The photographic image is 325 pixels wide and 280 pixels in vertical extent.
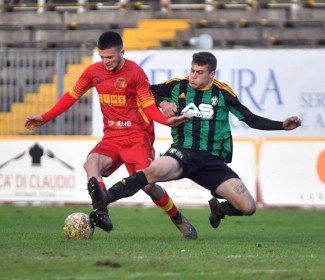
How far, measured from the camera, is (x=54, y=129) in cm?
1822

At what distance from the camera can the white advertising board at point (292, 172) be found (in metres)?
16.2

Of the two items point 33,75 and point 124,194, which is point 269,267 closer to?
point 124,194

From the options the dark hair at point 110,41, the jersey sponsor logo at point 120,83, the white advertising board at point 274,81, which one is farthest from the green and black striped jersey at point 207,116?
the white advertising board at point 274,81

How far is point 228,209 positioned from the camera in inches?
389

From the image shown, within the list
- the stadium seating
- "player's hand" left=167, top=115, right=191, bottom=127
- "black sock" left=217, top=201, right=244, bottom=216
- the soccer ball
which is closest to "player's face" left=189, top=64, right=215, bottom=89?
"player's hand" left=167, top=115, right=191, bottom=127

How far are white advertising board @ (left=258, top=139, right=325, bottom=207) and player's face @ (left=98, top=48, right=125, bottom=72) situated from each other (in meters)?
7.04

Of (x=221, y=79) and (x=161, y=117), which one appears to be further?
(x=221, y=79)

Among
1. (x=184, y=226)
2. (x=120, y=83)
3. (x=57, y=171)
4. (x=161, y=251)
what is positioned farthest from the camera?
(x=57, y=171)

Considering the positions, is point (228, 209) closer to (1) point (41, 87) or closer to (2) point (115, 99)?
(2) point (115, 99)

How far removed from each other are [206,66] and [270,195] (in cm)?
704

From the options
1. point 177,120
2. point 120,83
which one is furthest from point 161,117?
point 120,83

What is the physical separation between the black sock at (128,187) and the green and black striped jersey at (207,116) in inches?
27.8

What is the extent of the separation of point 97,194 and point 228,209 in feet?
5.22

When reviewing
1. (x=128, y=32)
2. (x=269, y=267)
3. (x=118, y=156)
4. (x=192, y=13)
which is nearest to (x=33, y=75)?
(x=128, y=32)
